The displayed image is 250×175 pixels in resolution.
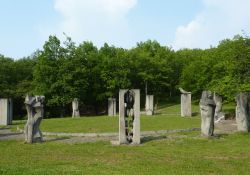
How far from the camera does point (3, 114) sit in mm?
37094

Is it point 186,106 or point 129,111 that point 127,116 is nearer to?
point 129,111

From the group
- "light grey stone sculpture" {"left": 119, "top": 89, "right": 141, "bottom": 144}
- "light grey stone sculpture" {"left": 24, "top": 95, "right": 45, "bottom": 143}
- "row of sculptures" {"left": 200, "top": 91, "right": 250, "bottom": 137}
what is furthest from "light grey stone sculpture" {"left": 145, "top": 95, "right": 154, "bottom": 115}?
"light grey stone sculpture" {"left": 119, "top": 89, "right": 141, "bottom": 144}

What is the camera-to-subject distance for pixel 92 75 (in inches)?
2589

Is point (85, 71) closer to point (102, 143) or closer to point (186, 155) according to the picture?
point (102, 143)

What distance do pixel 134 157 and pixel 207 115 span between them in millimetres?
8146

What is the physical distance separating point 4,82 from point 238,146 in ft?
177

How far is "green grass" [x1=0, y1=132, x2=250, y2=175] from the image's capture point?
513 inches

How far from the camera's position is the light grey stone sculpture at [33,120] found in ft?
70.0

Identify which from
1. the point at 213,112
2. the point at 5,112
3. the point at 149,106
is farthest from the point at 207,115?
the point at 149,106

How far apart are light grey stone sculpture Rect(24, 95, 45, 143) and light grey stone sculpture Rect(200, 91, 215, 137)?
8.31 meters

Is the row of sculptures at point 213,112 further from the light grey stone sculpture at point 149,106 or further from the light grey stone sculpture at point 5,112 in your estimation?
the light grey stone sculpture at point 149,106

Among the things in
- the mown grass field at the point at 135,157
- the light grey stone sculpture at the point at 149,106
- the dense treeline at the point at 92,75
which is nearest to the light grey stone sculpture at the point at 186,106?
the light grey stone sculpture at the point at 149,106

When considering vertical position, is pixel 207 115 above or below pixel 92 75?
below

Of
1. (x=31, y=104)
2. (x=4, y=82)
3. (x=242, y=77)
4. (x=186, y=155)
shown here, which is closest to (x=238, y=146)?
(x=186, y=155)
